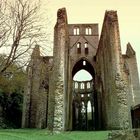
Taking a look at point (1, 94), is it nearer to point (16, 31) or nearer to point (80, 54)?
point (80, 54)

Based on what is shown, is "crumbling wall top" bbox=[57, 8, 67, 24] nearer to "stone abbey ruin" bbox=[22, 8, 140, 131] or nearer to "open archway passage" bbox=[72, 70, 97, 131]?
"stone abbey ruin" bbox=[22, 8, 140, 131]

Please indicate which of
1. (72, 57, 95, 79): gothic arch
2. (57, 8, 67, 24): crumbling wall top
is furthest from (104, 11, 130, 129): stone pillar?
(72, 57, 95, 79): gothic arch

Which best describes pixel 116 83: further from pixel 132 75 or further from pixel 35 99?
pixel 132 75

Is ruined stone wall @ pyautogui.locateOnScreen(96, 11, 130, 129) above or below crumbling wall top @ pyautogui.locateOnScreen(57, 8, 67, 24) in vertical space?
below

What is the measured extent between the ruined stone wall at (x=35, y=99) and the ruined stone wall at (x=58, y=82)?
6.70m

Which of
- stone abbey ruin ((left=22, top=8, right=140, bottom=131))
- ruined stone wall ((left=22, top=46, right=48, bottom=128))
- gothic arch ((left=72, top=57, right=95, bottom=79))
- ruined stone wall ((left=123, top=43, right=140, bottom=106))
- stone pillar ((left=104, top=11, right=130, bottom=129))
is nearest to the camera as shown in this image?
stone pillar ((left=104, top=11, right=130, bottom=129))

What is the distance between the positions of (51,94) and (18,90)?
13958mm

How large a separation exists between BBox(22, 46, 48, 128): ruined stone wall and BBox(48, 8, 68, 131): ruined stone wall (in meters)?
6.70

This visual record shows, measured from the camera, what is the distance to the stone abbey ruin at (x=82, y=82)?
1966cm

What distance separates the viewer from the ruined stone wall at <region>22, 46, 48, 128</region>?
28.8 metres

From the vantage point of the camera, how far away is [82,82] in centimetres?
4678

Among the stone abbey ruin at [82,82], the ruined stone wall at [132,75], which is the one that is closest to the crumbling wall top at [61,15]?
the stone abbey ruin at [82,82]

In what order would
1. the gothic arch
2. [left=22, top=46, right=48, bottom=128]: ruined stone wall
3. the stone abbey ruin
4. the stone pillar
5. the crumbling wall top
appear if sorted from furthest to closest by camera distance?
1. the gothic arch
2. [left=22, top=46, right=48, bottom=128]: ruined stone wall
3. the crumbling wall top
4. the stone abbey ruin
5. the stone pillar

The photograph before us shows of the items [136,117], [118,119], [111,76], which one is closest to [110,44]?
[111,76]
